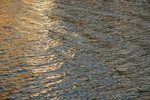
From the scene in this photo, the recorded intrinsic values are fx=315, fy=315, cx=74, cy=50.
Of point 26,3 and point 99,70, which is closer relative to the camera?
point 99,70

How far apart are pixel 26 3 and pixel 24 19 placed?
3.30 metres

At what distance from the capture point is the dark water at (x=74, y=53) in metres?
6.11

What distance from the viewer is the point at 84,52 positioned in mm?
8250

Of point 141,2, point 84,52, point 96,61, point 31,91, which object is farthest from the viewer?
point 141,2

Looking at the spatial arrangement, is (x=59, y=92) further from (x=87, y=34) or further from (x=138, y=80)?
(x=87, y=34)

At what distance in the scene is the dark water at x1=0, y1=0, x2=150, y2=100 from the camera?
20.0 ft

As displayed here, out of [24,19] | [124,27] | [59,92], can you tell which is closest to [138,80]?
[59,92]

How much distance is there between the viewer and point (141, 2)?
15.8 metres

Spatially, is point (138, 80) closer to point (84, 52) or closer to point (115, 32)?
point (84, 52)

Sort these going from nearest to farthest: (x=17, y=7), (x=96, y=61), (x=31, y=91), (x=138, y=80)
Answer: (x=31, y=91) → (x=138, y=80) → (x=96, y=61) → (x=17, y=7)

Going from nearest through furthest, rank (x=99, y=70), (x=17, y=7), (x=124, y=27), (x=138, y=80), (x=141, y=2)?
(x=138, y=80) → (x=99, y=70) → (x=124, y=27) → (x=17, y=7) → (x=141, y=2)

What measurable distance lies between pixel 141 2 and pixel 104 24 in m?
5.34

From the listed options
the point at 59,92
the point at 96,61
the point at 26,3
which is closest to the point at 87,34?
the point at 96,61

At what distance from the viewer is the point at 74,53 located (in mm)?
8148
